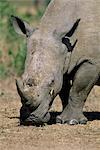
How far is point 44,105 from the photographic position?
1071cm

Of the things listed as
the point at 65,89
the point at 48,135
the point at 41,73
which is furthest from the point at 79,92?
the point at 48,135

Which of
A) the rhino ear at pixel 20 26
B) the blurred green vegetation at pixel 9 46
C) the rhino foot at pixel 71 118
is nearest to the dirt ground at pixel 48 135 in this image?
the rhino foot at pixel 71 118

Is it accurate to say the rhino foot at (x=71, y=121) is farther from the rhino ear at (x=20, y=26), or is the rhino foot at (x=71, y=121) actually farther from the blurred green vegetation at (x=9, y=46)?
the blurred green vegetation at (x=9, y=46)

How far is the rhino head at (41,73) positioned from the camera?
34.8 ft

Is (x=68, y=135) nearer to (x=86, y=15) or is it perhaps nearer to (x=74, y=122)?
(x=74, y=122)

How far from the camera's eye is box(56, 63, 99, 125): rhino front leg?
1134 centimetres

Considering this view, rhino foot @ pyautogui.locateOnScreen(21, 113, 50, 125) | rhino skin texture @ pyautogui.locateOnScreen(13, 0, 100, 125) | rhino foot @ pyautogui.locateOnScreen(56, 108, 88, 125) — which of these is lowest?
rhino foot @ pyautogui.locateOnScreen(56, 108, 88, 125)

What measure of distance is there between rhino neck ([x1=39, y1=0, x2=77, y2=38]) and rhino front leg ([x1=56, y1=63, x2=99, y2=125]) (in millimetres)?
628

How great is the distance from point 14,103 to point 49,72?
3.06 m

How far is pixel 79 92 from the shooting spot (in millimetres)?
11453

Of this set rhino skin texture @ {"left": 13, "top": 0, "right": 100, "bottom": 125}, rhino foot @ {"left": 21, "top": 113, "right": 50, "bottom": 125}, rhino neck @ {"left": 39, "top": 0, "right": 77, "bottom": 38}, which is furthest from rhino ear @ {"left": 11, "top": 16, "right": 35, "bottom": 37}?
rhino foot @ {"left": 21, "top": 113, "right": 50, "bottom": 125}

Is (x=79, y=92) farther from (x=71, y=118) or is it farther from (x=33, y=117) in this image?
(x=33, y=117)

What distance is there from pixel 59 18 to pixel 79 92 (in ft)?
3.72

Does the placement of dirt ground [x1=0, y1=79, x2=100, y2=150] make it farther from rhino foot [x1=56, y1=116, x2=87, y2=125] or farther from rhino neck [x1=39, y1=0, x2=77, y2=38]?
rhino neck [x1=39, y1=0, x2=77, y2=38]
